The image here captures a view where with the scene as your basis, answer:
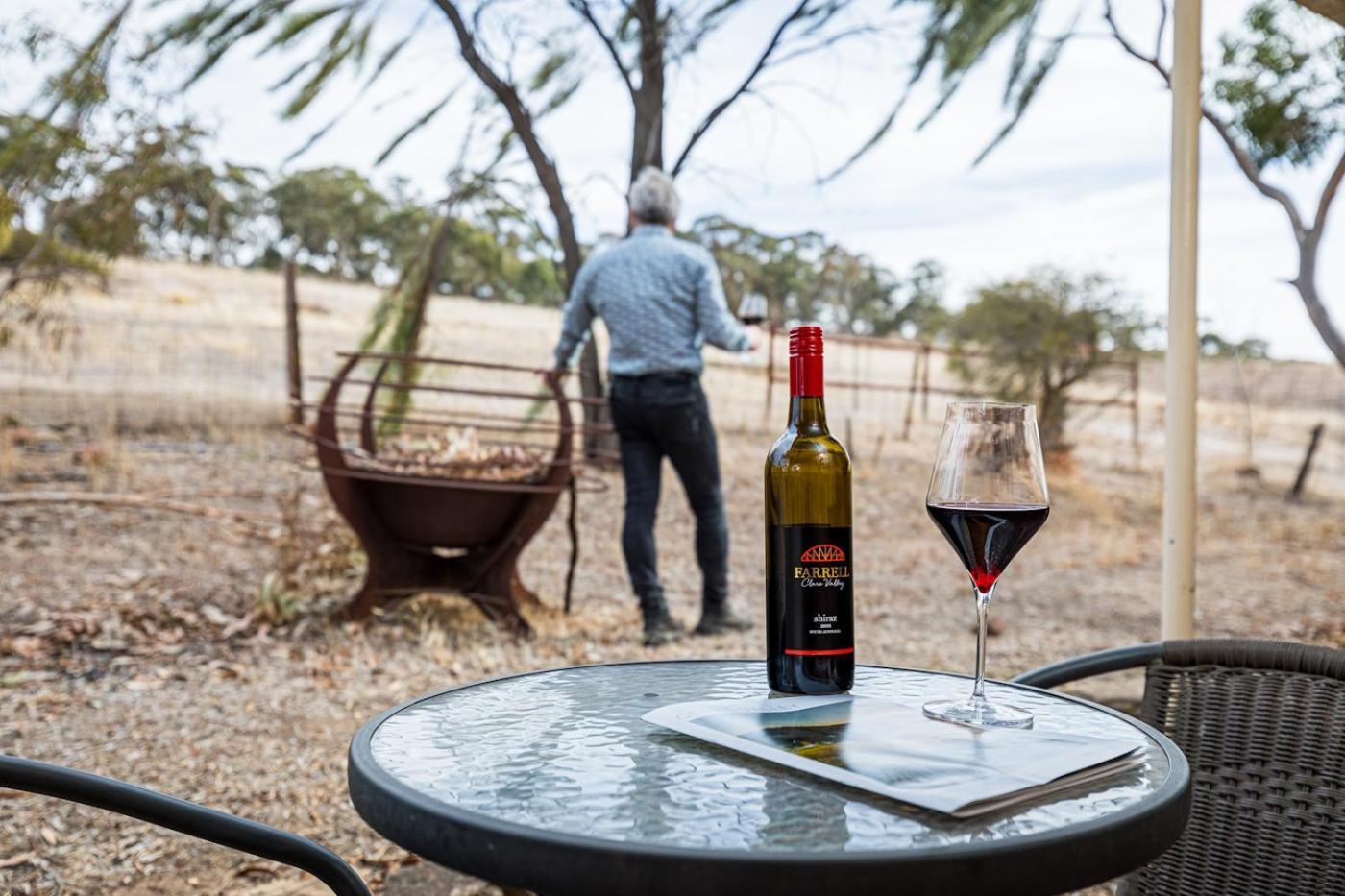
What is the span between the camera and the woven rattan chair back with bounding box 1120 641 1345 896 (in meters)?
1.16

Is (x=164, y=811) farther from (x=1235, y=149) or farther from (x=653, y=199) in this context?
(x=1235, y=149)

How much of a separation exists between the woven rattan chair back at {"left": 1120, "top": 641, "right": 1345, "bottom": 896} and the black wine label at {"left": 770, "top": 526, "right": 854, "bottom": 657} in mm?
536

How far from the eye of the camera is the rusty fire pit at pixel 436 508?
3.99 meters

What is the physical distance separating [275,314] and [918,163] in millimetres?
8696

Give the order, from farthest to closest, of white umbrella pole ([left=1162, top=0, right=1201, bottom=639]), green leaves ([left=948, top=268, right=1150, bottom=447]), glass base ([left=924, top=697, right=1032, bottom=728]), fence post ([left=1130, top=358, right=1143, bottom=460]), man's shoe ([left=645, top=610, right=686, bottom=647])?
fence post ([left=1130, top=358, right=1143, bottom=460]), green leaves ([left=948, top=268, right=1150, bottom=447]), man's shoe ([left=645, top=610, right=686, bottom=647]), white umbrella pole ([left=1162, top=0, right=1201, bottom=639]), glass base ([left=924, top=697, right=1032, bottom=728])

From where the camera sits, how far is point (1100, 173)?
22406 millimetres

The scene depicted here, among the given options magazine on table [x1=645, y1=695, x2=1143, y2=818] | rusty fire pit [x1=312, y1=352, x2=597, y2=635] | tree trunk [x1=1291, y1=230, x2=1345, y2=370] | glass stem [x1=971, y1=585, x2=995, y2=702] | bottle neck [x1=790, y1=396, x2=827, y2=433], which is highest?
tree trunk [x1=1291, y1=230, x2=1345, y2=370]

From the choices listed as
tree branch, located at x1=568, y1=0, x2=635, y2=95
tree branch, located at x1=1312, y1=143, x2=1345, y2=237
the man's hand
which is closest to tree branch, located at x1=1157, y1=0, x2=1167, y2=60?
tree branch, located at x1=1312, y1=143, x2=1345, y2=237

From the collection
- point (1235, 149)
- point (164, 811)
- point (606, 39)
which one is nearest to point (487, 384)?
point (606, 39)

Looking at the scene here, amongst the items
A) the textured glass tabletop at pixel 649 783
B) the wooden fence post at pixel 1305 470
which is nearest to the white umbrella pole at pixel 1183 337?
the textured glass tabletop at pixel 649 783

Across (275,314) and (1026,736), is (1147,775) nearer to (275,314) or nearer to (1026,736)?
(1026,736)

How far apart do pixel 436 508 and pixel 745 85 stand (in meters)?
4.63

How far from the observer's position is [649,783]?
0.77m

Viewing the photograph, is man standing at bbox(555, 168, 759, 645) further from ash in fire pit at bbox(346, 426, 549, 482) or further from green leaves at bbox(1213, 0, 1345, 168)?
green leaves at bbox(1213, 0, 1345, 168)
